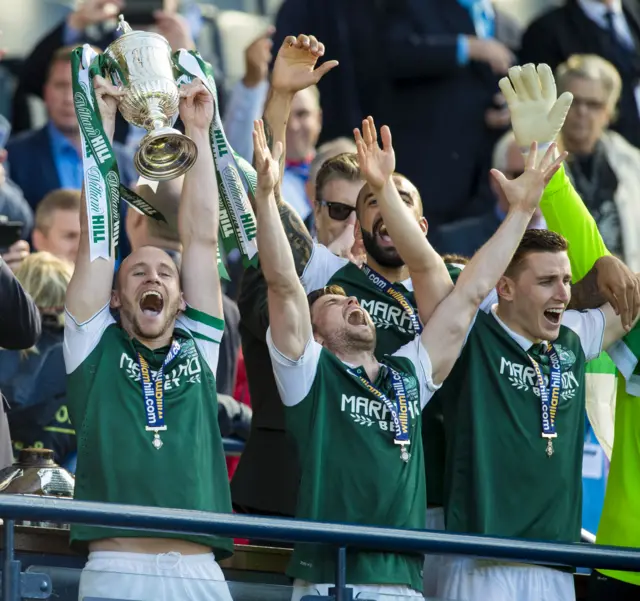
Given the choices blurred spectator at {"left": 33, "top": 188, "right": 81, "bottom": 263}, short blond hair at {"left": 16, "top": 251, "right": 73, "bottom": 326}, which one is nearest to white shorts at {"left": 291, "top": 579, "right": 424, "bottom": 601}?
short blond hair at {"left": 16, "top": 251, "right": 73, "bottom": 326}

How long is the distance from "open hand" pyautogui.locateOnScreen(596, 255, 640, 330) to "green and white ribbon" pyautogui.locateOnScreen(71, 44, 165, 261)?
1.75m

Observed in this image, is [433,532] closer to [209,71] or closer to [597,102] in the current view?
[209,71]

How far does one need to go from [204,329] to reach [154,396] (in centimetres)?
36

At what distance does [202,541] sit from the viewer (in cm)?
522

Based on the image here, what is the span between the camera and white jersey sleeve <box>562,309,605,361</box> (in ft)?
20.1

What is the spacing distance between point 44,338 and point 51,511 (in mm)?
2243

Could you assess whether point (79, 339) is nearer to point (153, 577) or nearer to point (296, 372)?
point (296, 372)

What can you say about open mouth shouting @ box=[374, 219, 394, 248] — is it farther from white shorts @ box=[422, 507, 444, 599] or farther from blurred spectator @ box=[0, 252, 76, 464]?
blurred spectator @ box=[0, 252, 76, 464]

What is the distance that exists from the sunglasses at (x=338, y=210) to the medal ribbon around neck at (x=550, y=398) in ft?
3.32

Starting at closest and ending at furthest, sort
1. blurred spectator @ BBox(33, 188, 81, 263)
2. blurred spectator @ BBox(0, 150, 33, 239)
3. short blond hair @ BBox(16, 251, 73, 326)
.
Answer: short blond hair @ BBox(16, 251, 73, 326) → blurred spectator @ BBox(33, 188, 81, 263) → blurred spectator @ BBox(0, 150, 33, 239)

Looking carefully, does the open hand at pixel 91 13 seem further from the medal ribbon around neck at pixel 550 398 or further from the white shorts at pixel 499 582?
the white shorts at pixel 499 582

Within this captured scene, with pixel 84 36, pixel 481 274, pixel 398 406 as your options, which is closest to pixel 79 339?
pixel 398 406

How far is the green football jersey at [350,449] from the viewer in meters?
5.41

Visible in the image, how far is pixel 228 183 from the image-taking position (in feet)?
19.2
